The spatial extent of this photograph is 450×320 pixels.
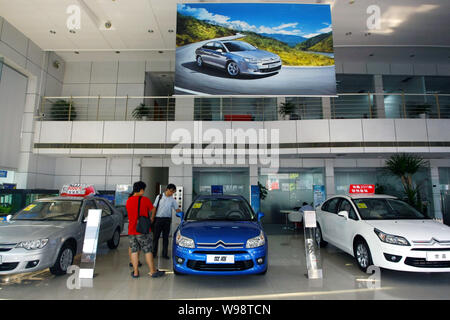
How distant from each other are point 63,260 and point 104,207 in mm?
1951

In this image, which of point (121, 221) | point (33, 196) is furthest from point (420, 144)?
point (33, 196)

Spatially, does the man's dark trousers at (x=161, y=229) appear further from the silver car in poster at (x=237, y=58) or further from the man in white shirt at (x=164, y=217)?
the silver car in poster at (x=237, y=58)

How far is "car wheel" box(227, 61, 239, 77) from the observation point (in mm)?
7969

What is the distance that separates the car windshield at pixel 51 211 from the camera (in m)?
4.96

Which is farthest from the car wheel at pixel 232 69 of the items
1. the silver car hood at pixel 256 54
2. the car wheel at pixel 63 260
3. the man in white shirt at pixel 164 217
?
the car wheel at pixel 63 260

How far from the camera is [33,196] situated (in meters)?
8.70

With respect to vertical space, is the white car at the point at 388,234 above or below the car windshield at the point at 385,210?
below

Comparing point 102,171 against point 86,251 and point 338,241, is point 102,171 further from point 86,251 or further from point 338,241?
point 338,241

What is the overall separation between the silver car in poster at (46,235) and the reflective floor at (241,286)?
0.35m

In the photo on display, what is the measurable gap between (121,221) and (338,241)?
5.47m

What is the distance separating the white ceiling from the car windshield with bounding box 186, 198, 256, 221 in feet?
21.3

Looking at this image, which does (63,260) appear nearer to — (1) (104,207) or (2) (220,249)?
(1) (104,207)

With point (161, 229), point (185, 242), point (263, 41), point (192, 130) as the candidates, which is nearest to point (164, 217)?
point (161, 229)

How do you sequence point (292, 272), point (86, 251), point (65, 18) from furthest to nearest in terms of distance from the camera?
point (65, 18) → point (292, 272) → point (86, 251)
